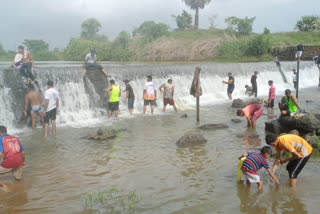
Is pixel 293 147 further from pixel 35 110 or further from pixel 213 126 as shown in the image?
pixel 35 110

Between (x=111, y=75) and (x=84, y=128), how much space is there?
5157 millimetres

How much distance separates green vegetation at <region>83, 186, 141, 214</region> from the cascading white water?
24.2 feet

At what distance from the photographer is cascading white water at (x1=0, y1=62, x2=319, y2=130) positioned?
12.9 metres

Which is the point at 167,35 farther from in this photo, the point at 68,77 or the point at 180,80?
the point at 68,77

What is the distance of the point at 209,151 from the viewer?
8055mm

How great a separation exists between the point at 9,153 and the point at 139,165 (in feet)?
8.54

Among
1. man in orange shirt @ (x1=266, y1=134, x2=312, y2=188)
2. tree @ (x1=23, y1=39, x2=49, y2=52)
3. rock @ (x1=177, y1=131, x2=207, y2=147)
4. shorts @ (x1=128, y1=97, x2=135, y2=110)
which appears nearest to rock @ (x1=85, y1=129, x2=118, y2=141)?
rock @ (x1=177, y1=131, x2=207, y2=147)

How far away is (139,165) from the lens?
7066mm

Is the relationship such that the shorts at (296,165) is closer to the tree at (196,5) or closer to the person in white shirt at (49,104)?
the person in white shirt at (49,104)

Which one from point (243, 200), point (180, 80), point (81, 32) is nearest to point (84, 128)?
point (243, 200)

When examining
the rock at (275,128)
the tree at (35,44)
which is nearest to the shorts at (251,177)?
the rock at (275,128)

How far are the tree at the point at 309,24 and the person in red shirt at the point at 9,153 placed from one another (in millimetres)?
49120

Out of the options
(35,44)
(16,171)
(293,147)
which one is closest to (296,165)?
(293,147)

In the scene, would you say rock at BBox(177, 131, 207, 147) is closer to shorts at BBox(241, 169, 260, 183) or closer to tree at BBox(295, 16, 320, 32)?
shorts at BBox(241, 169, 260, 183)
